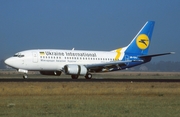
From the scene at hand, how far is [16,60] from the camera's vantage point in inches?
2029

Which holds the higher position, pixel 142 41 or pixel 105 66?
pixel 142 41

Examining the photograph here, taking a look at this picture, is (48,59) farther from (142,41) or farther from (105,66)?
(142,41)

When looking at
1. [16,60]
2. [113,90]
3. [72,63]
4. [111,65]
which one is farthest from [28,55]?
[113,90]

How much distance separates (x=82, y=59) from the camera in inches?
2179

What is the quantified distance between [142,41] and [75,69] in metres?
13.7

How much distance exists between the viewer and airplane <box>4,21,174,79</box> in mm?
51938

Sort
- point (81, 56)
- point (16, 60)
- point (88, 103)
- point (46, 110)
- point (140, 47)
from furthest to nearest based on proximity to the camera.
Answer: point (140, 47), point (81, 56), point (16, 60), point (88, 103), point (46, 110)

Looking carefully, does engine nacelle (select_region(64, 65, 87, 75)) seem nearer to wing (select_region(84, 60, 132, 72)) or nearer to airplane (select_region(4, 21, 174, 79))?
airplane (select_region(4, 21, 174, 79))

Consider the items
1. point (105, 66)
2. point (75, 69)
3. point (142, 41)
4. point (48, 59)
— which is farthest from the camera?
point (142, 41)

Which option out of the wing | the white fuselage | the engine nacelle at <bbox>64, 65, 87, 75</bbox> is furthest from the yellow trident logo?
the engine nacelle at <bbox>64, 65, 87, 75</bbox>

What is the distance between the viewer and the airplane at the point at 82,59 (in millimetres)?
51938

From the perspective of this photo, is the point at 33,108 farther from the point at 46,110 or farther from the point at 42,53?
the point at 42,53

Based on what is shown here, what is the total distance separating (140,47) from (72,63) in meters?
11.6

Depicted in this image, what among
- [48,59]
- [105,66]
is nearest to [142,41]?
[105,66]
